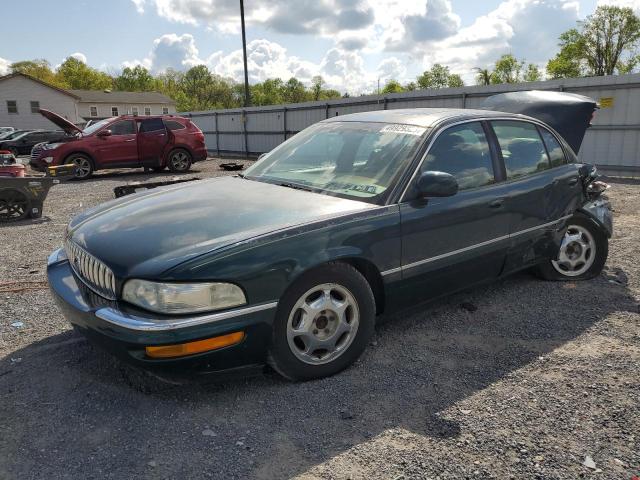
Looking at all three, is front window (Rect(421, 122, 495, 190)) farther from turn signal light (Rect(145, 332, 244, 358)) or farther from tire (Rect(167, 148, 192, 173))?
tire (Rect(167, 148, 192, 173))

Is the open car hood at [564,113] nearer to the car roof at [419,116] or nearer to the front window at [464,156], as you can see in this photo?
the car roof at [419,116]

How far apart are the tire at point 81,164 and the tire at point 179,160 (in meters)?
2.29

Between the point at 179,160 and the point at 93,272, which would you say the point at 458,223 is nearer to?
the point at 93,272

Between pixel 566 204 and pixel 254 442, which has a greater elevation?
pixel 566 204

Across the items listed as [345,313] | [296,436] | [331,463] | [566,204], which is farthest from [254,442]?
[566,204]

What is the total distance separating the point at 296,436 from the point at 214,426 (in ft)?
1.43

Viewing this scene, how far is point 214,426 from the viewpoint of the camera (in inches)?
105

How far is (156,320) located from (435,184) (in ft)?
6.07

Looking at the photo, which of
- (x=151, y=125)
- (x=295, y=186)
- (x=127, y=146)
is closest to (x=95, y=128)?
(x=127, y=146)

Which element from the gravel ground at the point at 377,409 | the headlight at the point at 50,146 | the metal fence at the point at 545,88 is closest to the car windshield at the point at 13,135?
the metal fence at the point at 545,88

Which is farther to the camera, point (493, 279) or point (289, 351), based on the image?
point (493, 279)

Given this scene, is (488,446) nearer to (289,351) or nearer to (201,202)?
(289,351)

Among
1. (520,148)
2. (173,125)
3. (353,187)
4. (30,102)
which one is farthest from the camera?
(30,102)

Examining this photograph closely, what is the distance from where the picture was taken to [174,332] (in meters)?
2.51
